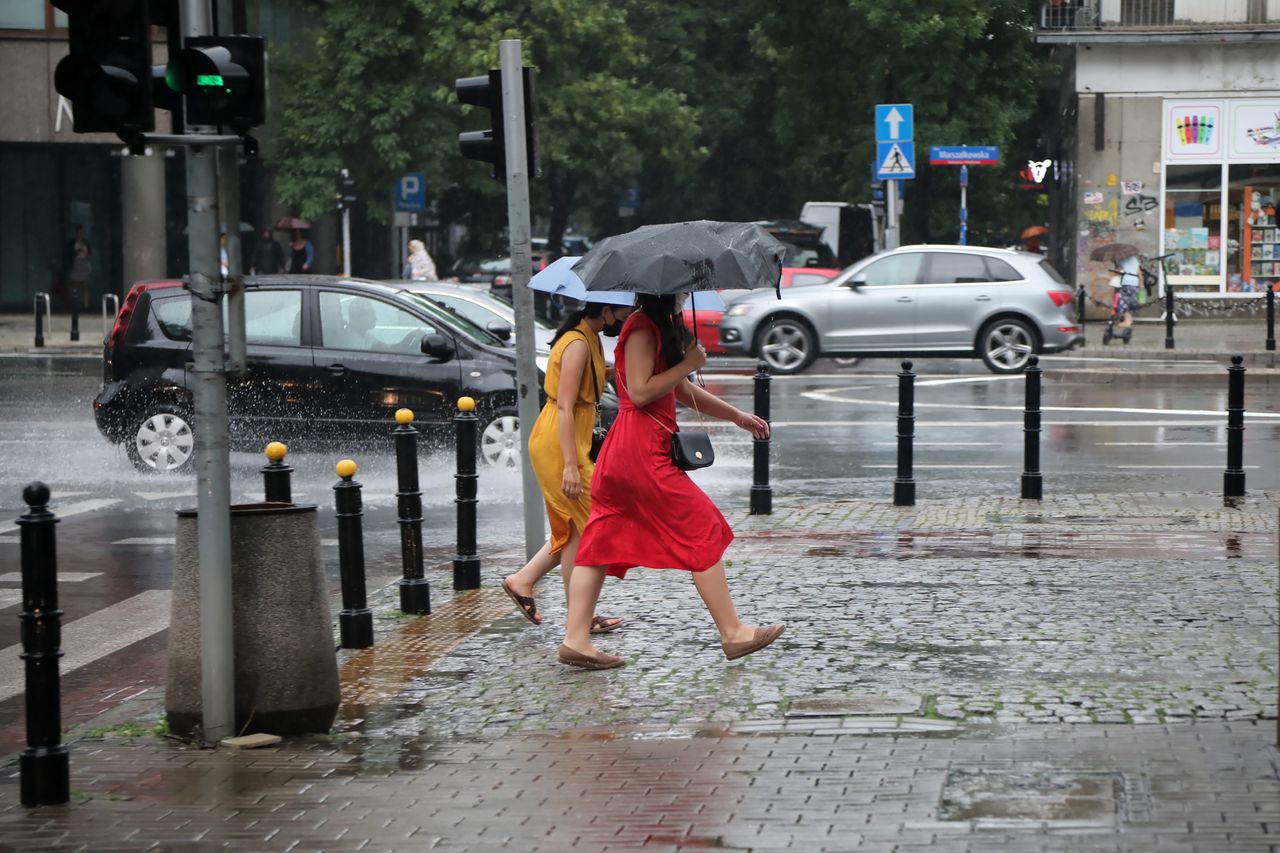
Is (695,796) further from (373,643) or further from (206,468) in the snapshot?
(373,643)

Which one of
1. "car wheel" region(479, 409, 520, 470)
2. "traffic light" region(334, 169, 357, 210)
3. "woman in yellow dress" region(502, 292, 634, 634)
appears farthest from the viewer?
"traffic light" region(334, 169, 357, 210)

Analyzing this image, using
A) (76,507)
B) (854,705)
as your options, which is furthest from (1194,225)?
(854,705)

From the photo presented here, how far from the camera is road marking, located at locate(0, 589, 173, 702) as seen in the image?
8406mm

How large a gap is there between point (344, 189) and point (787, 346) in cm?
1410

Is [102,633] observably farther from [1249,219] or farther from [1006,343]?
[1249,219]

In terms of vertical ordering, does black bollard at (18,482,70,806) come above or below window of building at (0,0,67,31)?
below

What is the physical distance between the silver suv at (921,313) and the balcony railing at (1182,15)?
1248 centimetres

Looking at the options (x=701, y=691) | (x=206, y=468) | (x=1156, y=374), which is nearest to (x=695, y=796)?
(x=701, y=691)

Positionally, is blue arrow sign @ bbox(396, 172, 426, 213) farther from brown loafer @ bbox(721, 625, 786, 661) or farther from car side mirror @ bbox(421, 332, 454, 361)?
brown loafer @ bbox(721, 625, 786, 661)

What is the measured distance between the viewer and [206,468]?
6531mm

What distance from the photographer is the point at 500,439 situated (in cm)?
1496

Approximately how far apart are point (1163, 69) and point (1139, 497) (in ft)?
80.5

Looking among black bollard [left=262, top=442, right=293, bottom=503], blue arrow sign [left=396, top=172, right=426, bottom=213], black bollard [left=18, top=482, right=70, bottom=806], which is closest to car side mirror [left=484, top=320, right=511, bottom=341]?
black bollard [left=262, top=442, right=293, bottom=503]

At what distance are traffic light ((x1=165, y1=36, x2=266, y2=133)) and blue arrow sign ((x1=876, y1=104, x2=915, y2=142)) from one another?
22023mm
